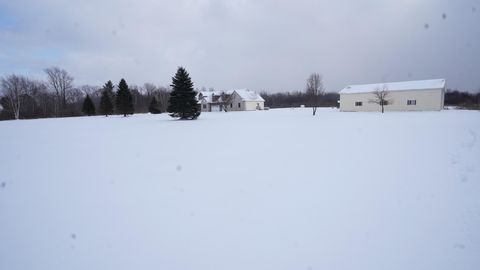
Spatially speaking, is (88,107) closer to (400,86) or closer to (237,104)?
(237,104)

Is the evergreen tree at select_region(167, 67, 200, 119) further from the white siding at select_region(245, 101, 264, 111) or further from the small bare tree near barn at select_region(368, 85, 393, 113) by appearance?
the small bare tree near barn at select_region(368, 85, 393, 113)

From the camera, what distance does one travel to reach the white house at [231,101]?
52.8 m

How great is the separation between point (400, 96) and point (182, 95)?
113ft

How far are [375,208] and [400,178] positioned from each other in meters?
2.01

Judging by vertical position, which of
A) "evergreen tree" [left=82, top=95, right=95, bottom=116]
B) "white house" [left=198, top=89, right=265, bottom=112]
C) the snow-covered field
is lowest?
the snow-covered field

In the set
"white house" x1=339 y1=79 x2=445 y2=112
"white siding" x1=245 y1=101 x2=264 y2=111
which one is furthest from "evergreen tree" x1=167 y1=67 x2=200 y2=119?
"white house" x1=339 y1=79 x2=445 y2=112

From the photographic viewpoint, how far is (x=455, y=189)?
486cm

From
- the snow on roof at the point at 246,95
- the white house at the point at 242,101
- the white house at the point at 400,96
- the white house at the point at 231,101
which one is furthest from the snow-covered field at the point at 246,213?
the snow on roof at the point at 246,95

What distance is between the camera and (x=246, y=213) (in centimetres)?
415

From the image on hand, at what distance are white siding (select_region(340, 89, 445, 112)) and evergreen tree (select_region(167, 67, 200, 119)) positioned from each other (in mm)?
29844

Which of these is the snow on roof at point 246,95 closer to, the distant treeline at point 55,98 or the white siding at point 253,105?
the white siding at point 253,105

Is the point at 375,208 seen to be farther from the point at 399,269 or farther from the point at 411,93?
the point at 411,93

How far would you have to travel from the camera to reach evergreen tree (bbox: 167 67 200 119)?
81.9 ft

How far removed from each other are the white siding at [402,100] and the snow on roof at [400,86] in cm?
55
